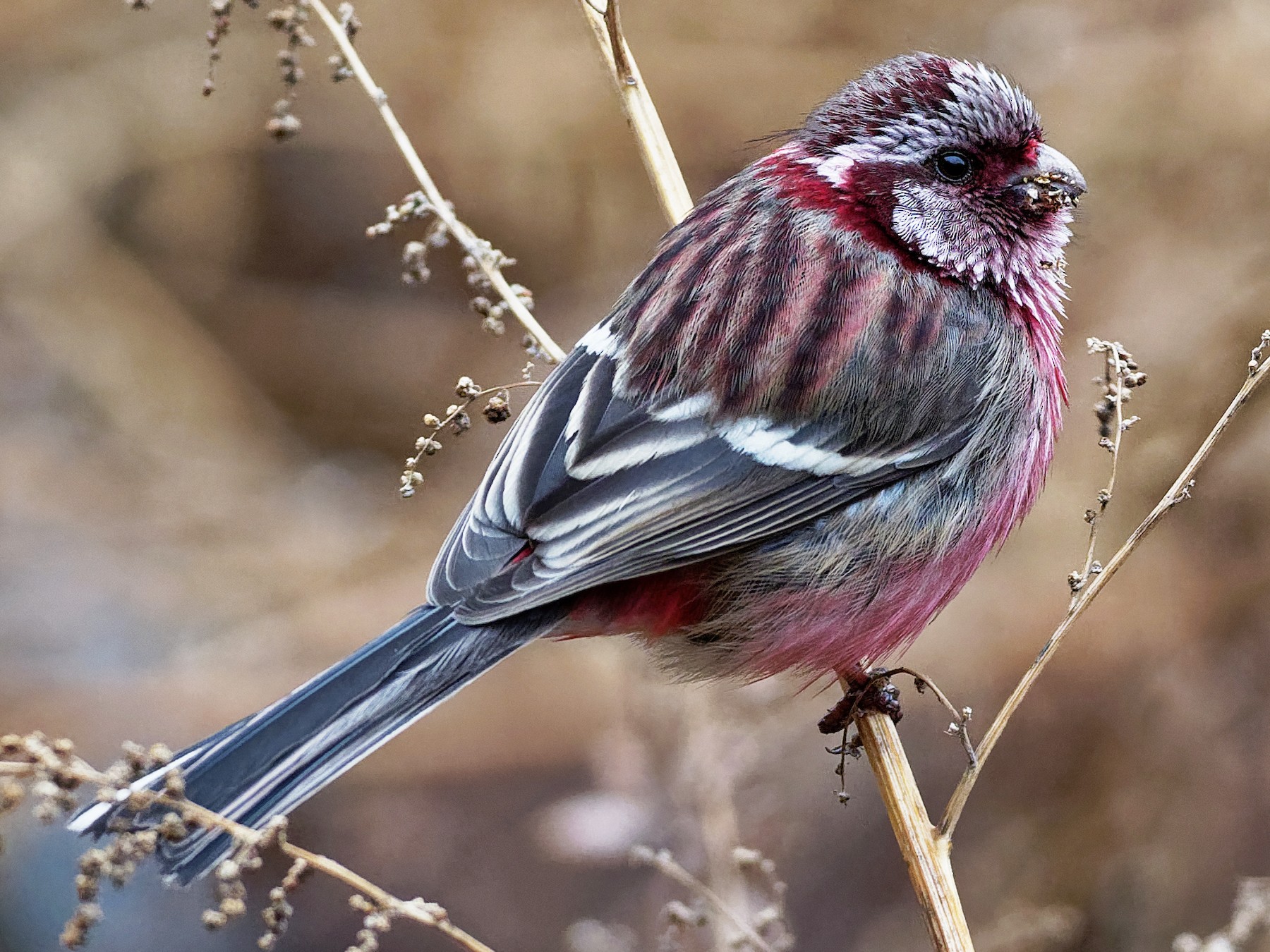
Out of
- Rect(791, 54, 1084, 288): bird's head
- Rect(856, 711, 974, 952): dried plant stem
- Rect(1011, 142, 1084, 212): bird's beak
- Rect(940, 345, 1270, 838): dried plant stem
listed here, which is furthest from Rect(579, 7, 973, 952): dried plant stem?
Rect(1011, 142, 1084, 212): bird's beak

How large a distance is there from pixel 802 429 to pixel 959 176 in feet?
2.76

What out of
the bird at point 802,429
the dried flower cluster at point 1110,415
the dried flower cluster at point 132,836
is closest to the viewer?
the dried flower cluster at point 132,836

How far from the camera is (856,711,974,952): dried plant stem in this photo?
2.77 m

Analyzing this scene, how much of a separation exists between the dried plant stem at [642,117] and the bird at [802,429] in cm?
18

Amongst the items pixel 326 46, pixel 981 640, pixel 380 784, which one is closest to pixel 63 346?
pixel 326 46

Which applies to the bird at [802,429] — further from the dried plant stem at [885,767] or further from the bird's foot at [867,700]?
the dried plant stem at [885,767]

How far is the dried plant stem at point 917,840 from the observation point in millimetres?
2770

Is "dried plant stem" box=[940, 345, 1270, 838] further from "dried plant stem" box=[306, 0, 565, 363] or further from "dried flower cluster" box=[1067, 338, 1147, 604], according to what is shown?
"dried plant stem" box=[306, 0, 565, 363]

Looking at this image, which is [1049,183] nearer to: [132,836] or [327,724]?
[327,724]

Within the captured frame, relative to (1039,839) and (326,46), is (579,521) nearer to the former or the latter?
(1039,839)

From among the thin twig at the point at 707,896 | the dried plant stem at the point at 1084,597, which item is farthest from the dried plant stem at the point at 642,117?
the thin twig at the point at 707,896

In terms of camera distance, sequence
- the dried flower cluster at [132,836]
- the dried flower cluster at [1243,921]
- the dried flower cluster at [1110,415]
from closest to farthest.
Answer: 1. the dried flower cluster at [132,836]
2. the dried flower cluster at [1243,921]
3. the dried flower cluster at [1110,415]

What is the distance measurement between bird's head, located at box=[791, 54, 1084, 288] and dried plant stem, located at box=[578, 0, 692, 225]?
0.40 metres

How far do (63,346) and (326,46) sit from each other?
5.91 ft
